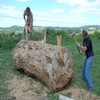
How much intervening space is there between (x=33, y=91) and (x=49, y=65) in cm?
89

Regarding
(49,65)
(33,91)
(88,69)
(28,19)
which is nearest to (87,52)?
(88,69)

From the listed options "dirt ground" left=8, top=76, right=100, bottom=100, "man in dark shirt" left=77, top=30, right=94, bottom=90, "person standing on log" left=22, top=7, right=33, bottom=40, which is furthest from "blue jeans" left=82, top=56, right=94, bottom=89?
"person standing on log" left=22, top=7, right=33, bottom=40

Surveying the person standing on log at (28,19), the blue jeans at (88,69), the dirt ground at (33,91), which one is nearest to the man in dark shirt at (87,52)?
the blue jeans at (88,69)

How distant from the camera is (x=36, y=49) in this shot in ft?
26.8

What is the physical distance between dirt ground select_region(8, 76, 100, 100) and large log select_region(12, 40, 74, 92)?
Answer: 0.66 feet

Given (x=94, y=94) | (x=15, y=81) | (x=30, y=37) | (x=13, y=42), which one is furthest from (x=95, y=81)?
(x=13, y=42)

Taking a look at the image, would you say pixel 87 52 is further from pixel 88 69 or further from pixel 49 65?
pixel 49 65

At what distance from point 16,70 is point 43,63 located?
1.82 metres

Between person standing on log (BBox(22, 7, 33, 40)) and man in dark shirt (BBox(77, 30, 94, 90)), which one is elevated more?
person standing on log (BBox(22, 7, 33, 40))

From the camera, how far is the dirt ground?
7.25 metres

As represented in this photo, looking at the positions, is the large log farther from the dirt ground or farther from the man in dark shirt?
the man in dark shirt

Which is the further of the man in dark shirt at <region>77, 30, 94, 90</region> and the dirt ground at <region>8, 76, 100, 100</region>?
the man in dark shirt at <region>77, 30, 94, 90</region>

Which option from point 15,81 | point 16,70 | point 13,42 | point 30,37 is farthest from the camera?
point 13,42

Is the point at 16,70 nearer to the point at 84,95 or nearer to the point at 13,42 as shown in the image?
the point at 84,95
